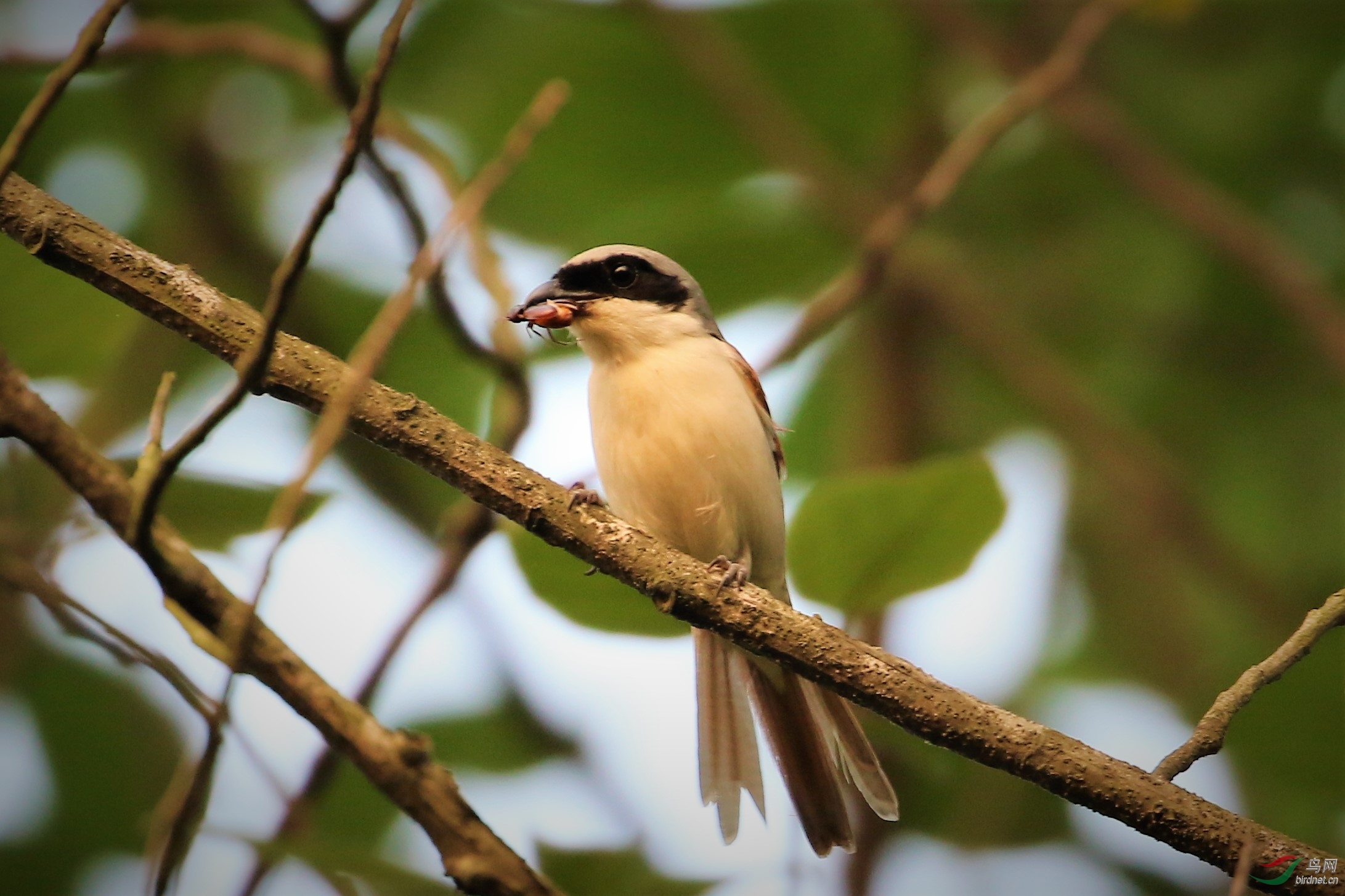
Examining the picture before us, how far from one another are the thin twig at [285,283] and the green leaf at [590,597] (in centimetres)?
89

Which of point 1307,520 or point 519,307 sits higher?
point 1307,520

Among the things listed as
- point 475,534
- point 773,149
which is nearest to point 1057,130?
point 773,149

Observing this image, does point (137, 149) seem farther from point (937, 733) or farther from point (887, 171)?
point (937, 733)

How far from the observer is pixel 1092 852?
324 cm

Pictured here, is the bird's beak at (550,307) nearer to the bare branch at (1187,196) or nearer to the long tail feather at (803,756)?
the long tail feather at (803,756)

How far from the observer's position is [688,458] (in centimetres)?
296

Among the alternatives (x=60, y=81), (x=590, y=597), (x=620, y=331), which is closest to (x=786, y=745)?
(x=590, y=597)

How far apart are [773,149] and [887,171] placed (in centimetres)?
117

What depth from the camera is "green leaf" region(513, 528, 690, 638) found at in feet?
7.38

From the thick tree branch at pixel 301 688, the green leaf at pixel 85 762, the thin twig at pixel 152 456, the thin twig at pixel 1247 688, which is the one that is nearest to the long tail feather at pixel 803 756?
the thin twig at pixel 1247 688

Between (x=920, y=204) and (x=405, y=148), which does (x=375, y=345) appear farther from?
(x=920, y=204)

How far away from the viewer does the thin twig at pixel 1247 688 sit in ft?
6.07

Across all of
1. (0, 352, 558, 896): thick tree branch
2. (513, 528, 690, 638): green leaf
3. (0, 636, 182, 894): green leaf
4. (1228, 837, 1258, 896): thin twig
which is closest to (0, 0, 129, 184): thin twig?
(0, 352, 558, 896): thick tree branch

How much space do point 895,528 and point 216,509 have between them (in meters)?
1.17
